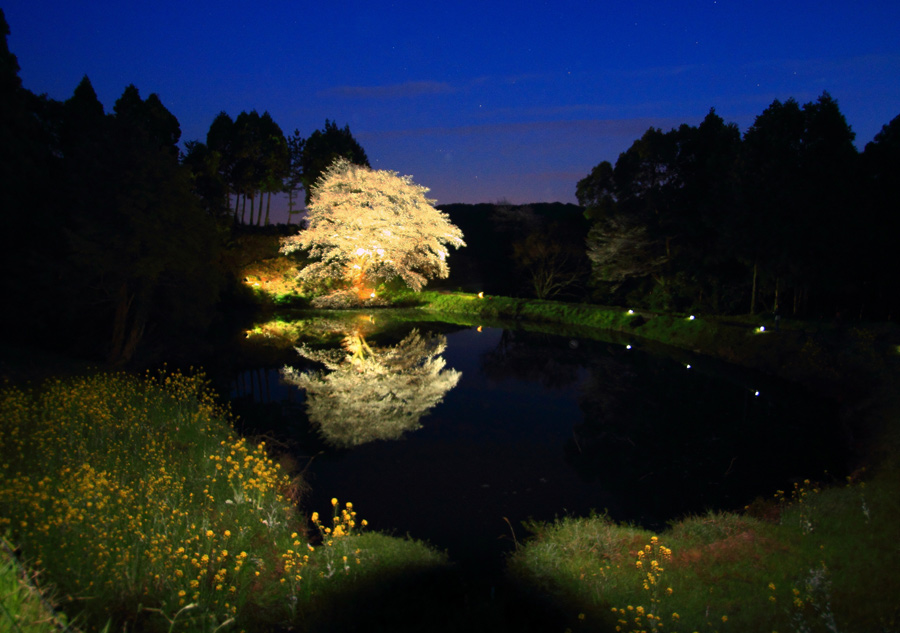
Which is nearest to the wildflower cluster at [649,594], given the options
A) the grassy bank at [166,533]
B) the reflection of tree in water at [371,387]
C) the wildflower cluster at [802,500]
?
the wildflower cluster at [802,500]

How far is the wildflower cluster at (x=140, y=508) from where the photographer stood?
4320mm

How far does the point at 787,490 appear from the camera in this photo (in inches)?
311

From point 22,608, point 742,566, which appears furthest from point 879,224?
point 22,608

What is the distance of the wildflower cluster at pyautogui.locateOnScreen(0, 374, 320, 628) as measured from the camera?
4320 millimetres

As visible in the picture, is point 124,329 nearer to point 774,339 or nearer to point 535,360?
point 535,360

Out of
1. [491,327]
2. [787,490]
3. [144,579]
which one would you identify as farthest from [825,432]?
[491,327]

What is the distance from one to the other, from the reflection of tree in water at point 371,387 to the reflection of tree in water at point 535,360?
1690mm

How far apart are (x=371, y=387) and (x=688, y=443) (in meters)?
7.64

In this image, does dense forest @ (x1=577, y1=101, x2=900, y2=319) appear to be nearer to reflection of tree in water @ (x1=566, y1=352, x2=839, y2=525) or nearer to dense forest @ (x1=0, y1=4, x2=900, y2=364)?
dense forest @ (x1=0, y1=4, x2=900, y2=364)

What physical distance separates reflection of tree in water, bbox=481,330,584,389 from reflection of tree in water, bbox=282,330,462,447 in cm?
169

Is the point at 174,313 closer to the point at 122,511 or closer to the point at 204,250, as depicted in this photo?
the point at 204,250

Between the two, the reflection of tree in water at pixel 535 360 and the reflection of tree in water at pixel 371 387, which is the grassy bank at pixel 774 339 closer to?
the reflection of tree in water at pixel 535 360

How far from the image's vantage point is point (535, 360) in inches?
692

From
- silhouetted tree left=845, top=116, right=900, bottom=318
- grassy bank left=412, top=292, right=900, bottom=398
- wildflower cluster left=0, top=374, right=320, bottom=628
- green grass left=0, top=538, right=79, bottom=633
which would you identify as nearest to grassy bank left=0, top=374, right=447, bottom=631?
wildflower cluster left=0, top=374, right=320, bottom=628
